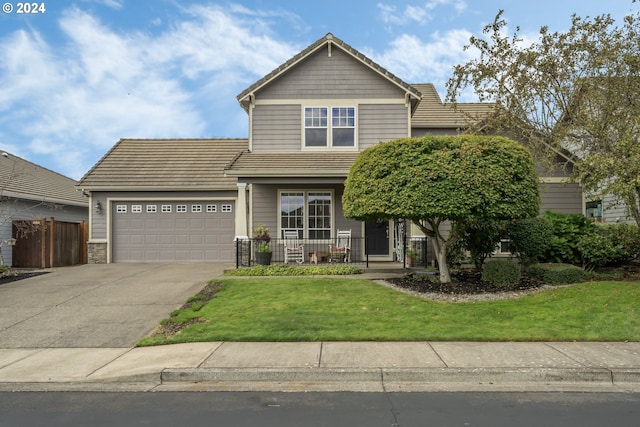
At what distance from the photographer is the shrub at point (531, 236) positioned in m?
12.3

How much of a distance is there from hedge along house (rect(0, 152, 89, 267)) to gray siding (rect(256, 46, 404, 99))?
10.00 metres

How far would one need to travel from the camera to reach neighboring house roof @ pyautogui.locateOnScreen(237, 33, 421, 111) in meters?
16.1

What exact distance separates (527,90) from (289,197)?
8.60 meters

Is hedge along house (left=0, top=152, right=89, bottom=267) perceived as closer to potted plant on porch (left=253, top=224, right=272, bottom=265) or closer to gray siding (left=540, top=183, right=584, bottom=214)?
potted plant on porch (left=253, top=224, right=272, bottom=265)

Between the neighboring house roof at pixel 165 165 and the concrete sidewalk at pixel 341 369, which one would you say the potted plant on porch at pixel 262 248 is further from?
the concrete sidewalk at pixel 341 369

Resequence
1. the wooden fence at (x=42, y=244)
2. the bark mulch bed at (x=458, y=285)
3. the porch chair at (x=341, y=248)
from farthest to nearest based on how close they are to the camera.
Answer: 1. the wooden fence at (x=42, y=244)
2. the porch chair at (x=341, y=248)
3. the bark mulch bed at (x=458, y=285)

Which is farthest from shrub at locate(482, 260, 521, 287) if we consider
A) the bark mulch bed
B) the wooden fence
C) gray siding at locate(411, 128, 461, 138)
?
the wooden fence

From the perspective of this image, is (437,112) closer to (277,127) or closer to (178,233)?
(277,127)

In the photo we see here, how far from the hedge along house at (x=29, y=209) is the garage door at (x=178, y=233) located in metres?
2.62

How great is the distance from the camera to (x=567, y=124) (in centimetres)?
1234

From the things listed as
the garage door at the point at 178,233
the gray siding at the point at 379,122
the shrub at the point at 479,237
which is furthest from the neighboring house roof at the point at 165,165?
the shrub at the point at 479,237

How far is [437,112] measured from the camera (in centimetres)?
1891
